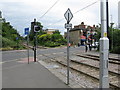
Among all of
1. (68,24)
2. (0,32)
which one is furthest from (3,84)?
(0,32)

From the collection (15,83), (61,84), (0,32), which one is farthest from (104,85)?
(0,32)

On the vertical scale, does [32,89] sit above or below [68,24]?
below

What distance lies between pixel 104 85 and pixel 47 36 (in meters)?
49.1

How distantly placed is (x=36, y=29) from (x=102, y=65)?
29.8 ft

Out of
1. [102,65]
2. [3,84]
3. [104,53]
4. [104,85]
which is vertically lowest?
[3,84]

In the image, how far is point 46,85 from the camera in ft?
18.7

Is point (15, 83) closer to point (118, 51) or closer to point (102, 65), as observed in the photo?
point (102, 65)

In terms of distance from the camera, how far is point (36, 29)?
1226 cm

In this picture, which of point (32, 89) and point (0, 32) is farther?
point (0, 32)

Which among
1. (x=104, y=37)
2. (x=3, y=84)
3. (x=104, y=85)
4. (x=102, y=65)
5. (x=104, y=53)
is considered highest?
(x=104, y=37)

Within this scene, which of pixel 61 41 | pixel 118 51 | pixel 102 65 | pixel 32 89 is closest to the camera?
pixel 102 65

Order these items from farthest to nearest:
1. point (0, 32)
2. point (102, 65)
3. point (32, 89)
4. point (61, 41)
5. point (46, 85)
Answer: point (61, 41) → point (0, 32) → point (46, 85) → point (32, 89) → point (102, 65)

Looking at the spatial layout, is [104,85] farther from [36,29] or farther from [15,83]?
[36,29]

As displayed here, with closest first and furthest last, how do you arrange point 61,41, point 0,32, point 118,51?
1. point 118,51
2. point 0,32
3. point 61,41
